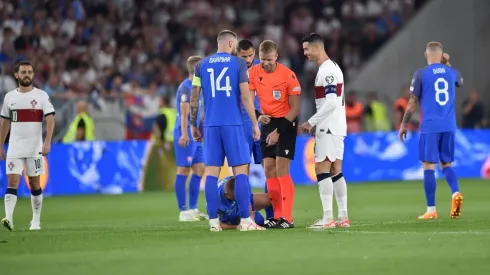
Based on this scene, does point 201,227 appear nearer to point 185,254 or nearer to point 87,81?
point 185,254

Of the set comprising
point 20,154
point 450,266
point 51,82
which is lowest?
point 450,266

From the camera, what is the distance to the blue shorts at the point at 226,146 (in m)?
13.1

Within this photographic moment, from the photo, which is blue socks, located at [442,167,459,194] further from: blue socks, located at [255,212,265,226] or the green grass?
blue socks, located at [255,212,265,226]

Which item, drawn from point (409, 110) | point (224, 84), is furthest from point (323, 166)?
point (409, 110)

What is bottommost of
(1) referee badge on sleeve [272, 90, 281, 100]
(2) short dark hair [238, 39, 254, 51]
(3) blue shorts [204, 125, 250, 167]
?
(3) blue shorts [204, 125, 250, 167]

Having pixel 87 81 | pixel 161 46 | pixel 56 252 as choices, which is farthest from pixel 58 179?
pixel 56 252

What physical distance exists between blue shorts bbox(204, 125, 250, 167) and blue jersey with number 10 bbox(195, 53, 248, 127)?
9 centimetres

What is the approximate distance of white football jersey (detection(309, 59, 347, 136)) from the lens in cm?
1347

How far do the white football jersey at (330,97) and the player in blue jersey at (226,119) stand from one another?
949 millimetres

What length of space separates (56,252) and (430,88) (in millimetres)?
6637

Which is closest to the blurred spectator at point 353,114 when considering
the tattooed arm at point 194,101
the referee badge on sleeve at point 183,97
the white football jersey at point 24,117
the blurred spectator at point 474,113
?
the blurred spectator at point 474,113

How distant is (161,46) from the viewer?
30938 mm

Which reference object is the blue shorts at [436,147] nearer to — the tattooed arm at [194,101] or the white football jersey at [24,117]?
the tattooed arm at [194,101]

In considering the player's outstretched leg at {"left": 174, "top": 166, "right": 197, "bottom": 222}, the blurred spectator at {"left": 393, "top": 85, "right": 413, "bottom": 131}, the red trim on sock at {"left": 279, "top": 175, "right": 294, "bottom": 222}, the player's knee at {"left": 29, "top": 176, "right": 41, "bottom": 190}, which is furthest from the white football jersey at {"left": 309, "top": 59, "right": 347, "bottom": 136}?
the blurred spectator at {"left": 393, "top": 85, "right": 413, "bottom": 131}
